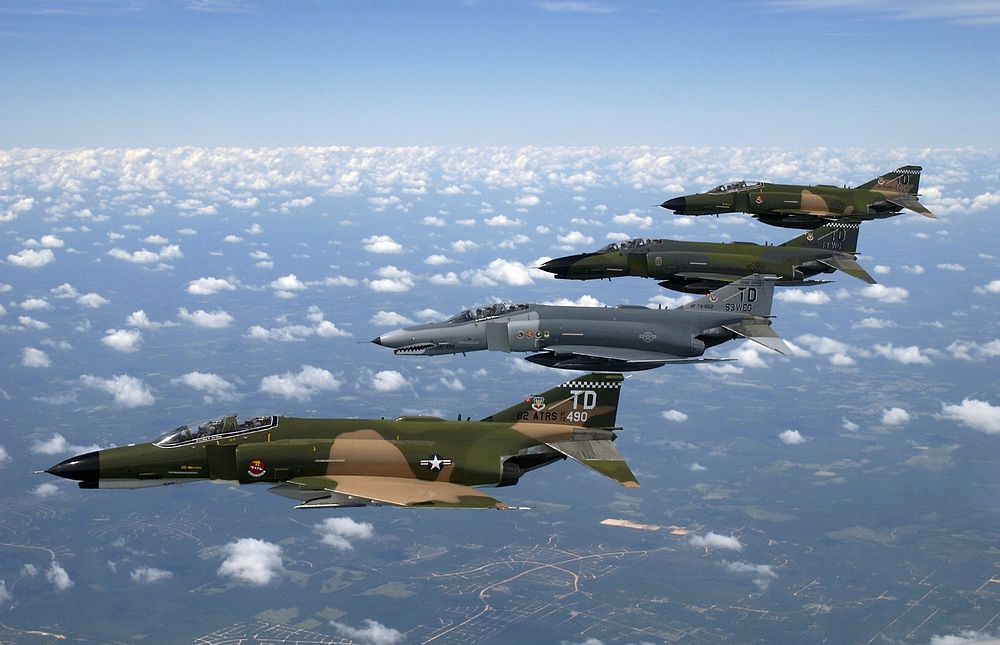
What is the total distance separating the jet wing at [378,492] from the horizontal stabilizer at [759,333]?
588 inches

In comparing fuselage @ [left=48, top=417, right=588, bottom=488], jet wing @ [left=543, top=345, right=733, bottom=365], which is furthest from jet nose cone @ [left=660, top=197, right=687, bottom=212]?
fuselage @ [left=48, top=417, right=588, bottom=488]

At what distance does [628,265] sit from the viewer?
159ft

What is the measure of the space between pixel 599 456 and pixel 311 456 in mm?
11443

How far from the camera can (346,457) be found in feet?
118

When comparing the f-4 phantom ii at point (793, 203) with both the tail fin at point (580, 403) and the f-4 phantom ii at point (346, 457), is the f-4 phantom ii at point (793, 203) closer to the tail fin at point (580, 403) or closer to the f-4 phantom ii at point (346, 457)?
the tail fin at point (580, 403)

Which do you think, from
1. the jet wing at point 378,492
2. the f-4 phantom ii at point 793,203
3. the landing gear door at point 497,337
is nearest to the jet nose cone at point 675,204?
the f-4 phantom ii at point 793,203

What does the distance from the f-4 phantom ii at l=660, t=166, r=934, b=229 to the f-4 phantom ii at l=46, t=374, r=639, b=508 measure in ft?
71.3

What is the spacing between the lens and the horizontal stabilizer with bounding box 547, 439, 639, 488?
35.0 m

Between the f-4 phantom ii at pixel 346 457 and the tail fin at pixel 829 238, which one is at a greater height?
the tail fin at pixel 829 238

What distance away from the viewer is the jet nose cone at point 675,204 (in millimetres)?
53672

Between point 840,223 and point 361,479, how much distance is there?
30.2 m

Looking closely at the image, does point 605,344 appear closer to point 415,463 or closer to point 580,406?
point 580,406

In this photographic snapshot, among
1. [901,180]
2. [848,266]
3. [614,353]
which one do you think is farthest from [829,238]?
[614,353]

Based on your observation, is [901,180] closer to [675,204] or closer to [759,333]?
[675,204]
